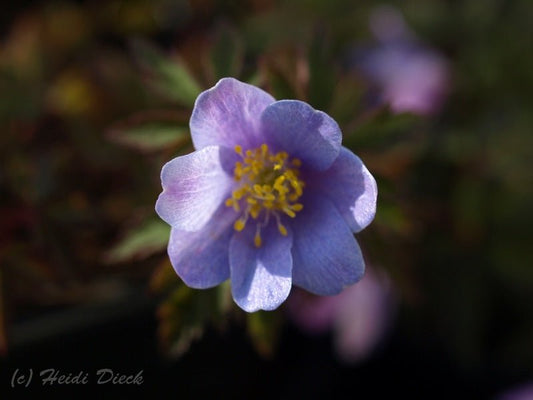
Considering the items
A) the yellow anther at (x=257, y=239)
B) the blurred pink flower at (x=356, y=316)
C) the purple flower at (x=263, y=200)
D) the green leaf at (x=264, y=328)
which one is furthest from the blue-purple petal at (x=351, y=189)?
the blurred pink flower at (x=356, y=316)

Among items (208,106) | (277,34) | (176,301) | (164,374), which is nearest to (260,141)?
(208,106)

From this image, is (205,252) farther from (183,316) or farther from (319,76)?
(319,76)

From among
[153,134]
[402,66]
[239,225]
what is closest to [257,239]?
[239,225]

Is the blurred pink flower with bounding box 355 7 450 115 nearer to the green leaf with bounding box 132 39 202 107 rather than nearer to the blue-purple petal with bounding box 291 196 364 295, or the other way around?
the green leaf with bounding box 132 39 202 107

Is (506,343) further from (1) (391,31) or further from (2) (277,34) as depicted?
(2) (277,34)

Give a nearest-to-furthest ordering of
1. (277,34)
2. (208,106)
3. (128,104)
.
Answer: (208,106)
(128,104)
(277,34)

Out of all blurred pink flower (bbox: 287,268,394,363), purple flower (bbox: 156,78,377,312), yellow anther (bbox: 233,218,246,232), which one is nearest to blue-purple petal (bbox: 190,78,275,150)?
purple flower (bbox: 156,78,377,312)
